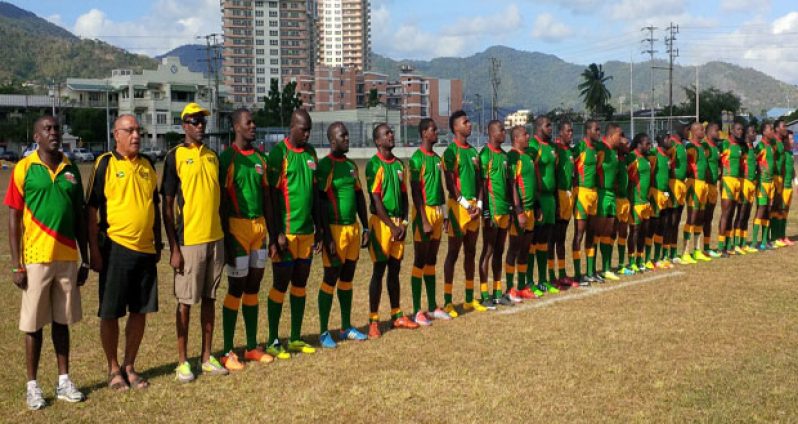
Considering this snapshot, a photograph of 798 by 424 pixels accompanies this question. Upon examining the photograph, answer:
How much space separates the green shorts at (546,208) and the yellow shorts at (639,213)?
92.2 inches

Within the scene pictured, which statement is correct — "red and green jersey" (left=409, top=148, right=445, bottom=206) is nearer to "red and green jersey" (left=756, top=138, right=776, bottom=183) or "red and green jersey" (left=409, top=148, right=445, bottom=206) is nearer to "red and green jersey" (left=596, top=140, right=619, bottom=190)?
"red and green jersey" (left=596, top=140, right=619, bottom=190)

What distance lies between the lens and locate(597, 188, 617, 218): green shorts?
12008 millimetres

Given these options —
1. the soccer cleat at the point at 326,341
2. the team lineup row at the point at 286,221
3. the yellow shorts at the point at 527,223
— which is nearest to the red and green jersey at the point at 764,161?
the team lineup row at the point at 286,221

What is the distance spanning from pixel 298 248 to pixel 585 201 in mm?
5473

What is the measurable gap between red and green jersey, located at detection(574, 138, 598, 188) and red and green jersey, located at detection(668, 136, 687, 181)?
231 cm

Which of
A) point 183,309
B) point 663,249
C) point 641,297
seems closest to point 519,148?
point 641,297

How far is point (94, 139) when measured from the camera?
84.1 metres

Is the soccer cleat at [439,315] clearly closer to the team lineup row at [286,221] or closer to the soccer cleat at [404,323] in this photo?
the team lineup row at [286,221]

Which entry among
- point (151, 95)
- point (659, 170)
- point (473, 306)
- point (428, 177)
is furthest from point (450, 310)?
point (151, 95)

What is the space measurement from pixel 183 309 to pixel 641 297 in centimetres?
606

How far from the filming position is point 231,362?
7.38m

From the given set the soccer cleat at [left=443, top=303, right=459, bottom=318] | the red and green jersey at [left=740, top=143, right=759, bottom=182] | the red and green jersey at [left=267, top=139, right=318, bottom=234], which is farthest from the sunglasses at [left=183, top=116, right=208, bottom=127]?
the red and green jersey at [left=740, top=143, right=759, bottom=182]

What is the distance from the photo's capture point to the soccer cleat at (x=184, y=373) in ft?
22.7

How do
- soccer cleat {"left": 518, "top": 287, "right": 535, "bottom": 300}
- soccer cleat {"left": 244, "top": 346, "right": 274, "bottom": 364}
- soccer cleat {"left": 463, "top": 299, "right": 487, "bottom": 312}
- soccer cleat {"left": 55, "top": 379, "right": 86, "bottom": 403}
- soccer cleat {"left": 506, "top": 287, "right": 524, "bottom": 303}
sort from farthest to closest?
soccer cleat {"left": 518, "top": 287, "right": 535, "bottom": 300} → soccer cleat {"left": 506, "top": 287, "right": 524, "bottom": 303} → soccer cleat {"left": 463, "top": 299, "right": 487, "bottom": 312} → soccer cleat {"left": 244, "top": 346, "right": 274, "bottom": 364} → soccer cleat {"left": 55, "top": 379, "right": 86, "bottom": 403}
